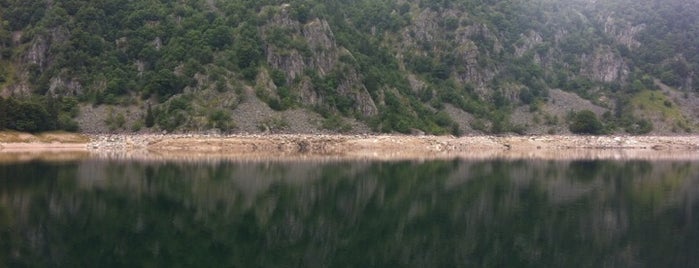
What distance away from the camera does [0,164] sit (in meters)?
83.7

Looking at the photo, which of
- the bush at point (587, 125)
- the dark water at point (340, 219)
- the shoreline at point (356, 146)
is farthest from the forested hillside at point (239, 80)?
the dark water at point (340, 219)

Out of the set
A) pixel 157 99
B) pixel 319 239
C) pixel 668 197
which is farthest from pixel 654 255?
pixel 157 99

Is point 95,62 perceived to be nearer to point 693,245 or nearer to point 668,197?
point 668,197

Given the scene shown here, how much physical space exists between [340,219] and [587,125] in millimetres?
146761

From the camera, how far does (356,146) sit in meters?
147

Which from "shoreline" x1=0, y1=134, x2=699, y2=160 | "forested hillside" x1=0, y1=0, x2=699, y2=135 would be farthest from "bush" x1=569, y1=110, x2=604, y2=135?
"shoreline" x1=0, y1=134, x2=699, y2=160

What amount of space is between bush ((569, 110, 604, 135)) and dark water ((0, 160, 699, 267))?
104 m

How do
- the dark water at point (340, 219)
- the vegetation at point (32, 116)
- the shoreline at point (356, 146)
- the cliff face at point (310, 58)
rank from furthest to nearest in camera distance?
the cliff face at point (310, 58)
the vegetation at point (32, 116)
the shoreline at point (356, 146)
the dark water at point (340, 219)

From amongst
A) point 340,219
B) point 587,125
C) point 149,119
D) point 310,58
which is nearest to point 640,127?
point 587,125

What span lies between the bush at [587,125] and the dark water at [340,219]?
104 metres

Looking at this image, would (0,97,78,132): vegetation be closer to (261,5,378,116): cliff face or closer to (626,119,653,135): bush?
(261,5,378,116): cliff face

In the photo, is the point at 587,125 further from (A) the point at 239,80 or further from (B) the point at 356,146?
(A) the point at 239,80

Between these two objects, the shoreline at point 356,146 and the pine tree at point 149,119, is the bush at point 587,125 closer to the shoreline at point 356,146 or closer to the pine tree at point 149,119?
the shoreline at point 356,146

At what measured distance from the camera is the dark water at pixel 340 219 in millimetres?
34719
